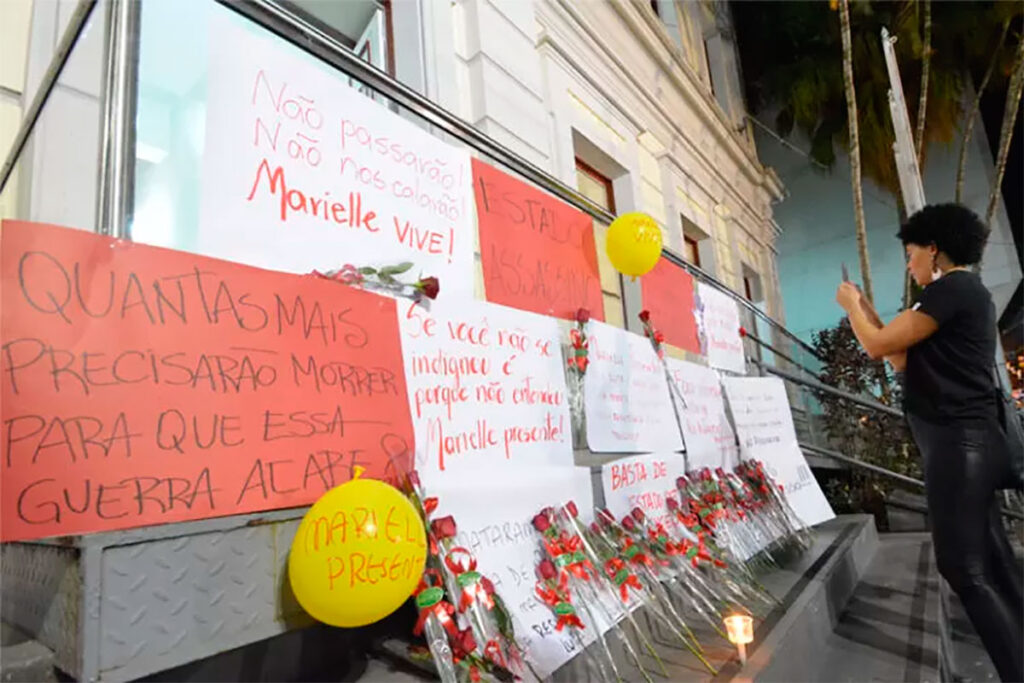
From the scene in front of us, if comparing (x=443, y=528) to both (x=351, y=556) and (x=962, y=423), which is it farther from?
(x=962, y=423)

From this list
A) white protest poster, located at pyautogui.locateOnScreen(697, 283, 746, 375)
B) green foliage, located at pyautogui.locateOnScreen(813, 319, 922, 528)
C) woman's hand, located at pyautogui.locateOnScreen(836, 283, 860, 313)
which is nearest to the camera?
woman's hand, located at pyautogui.locateOnScreen(836, 283, 860, 313)

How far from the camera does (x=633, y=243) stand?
2.05 m

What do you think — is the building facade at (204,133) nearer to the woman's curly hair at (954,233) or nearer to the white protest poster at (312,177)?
the white protest poster at (312,177)

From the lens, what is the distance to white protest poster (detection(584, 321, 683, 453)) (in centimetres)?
184

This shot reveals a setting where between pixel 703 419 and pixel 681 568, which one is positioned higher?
pixel 703 419

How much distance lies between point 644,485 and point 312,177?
1356 mm

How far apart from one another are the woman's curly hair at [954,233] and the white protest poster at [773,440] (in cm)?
102

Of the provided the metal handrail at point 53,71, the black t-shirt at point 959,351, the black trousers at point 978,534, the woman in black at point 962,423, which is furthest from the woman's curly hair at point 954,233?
the metal handrail at point 53,71

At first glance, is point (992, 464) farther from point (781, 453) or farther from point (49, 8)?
point (49, 8)

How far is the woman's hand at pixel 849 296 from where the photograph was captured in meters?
2.17

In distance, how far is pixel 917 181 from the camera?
10.4ft

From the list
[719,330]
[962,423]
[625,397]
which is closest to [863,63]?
[719,330]

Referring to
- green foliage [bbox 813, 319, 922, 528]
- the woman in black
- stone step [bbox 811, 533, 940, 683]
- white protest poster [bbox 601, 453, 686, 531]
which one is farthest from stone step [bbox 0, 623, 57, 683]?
green foliage [bbox 813, 319, 922, 528]

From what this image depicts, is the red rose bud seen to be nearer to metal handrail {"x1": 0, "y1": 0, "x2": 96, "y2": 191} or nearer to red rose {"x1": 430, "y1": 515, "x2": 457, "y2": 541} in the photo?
red rose {"x1": 430, "y1": 515, "x2": 457, "y2": 541}
